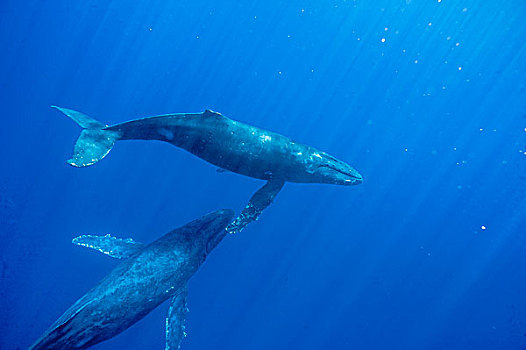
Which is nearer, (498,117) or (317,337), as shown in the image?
(317,337)

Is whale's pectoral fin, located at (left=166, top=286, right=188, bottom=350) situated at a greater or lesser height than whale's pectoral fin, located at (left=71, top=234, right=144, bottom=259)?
lesser

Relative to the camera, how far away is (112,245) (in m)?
7.89

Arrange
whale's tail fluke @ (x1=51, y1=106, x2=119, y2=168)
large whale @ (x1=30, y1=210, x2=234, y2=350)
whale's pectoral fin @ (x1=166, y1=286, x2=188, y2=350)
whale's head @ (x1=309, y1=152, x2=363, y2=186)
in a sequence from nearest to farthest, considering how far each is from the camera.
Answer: large whale @ (x1=30, y1=210, x2=234, y2=350) → whale's tail fluke @ (x1=51, y1=106, x2=119, y2=168) → whale's pectoral fin @ (x1=166, y1=286, x2=188, y2=350) → whale's head @ (x1=309, y1=152, x2=363, y2=186)

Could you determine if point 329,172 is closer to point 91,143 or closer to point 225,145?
point 225,145

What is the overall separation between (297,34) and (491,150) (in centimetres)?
2669

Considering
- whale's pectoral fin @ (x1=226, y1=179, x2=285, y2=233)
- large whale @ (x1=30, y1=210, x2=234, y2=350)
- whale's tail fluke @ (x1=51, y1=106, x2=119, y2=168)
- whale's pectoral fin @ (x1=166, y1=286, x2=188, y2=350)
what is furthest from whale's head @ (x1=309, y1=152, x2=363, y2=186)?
whale's tail fluke @ (x1=51, y1=106, x2=119, y2=168)

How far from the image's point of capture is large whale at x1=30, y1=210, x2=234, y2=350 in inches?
231

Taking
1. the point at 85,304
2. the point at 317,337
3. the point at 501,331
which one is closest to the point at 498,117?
the point at 501,331

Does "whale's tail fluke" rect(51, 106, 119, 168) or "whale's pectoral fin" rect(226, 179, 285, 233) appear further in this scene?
"whale's pectoral fin" rect(226, 179, 285, 233)

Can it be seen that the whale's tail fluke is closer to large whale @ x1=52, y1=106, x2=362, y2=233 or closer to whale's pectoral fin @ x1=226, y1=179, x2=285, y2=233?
large whale @ x1=52, y1=106, x2=362, y2=233

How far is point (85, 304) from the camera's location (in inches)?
235

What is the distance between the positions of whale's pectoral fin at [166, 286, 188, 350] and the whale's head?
4478 mm

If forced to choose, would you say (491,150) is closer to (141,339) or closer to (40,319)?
(141,339)

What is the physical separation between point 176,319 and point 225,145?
14.1 feet
